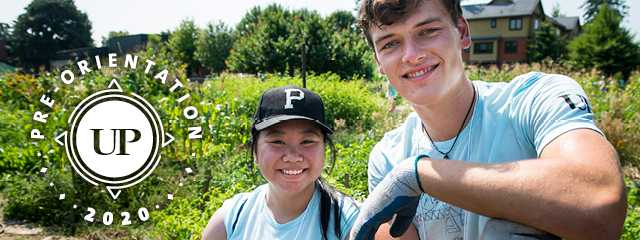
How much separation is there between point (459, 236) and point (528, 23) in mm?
36903

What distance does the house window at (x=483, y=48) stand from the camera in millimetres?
32781

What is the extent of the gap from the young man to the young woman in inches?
9.4

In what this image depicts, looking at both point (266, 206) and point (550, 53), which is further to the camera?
point (550, 53)

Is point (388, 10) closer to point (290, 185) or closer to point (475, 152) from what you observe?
point (475, 152)

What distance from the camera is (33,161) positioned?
15.0 ft

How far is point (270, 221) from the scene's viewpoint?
4.95 feet

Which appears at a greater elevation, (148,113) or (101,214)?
(148,113)

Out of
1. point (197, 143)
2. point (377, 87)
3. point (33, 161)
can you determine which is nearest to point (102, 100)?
point (197, 143)

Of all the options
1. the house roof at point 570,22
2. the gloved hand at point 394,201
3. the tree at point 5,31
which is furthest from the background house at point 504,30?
the tree at point 5,31

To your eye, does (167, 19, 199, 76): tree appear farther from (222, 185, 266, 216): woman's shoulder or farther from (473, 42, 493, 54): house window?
(222, 185, 266, 216): woman's shoulder

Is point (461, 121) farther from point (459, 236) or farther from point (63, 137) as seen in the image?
point (63, 137)

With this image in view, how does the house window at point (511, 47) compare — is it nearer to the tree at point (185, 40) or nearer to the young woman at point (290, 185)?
the tree at point (185, 40)

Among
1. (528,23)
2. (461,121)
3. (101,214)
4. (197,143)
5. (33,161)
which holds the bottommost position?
(101,214)

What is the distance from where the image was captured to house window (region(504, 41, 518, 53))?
105ft
